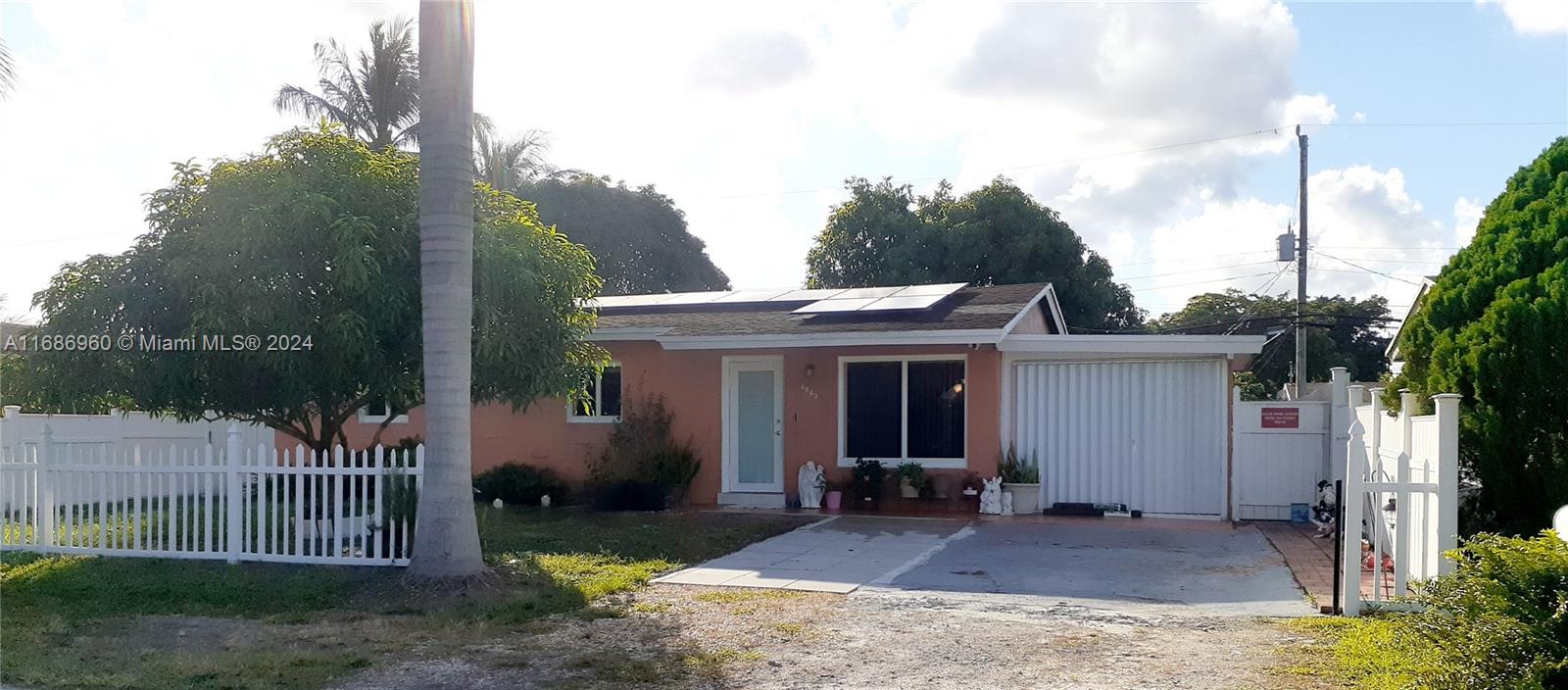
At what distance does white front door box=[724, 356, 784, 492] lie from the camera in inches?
637

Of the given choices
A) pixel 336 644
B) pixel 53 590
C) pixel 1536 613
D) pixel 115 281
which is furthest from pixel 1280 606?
pixel 115 281

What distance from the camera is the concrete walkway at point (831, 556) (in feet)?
32.2

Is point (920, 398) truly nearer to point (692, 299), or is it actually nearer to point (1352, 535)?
point (692, 299)

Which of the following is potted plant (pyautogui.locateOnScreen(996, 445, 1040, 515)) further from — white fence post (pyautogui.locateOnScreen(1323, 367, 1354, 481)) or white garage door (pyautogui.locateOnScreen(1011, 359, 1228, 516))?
white fence post (pyautogui.locateOnScreen(1323, 367, 1354, 481))

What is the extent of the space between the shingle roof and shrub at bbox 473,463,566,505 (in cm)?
230

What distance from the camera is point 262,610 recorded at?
8672 mm

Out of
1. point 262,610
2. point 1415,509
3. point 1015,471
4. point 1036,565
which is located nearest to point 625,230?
point 1015,471

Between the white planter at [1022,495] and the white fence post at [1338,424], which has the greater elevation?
the white fence post at [1338,424]

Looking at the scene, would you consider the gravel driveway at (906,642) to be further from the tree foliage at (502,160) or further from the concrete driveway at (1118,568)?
the tree foliage at (502,160)

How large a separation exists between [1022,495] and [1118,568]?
4.38 metres

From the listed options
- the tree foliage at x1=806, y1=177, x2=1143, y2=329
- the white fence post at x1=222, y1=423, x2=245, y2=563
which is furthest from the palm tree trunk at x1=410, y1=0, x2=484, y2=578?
the tree foliage at x1=806, y1=177, x2=1143, y2=329

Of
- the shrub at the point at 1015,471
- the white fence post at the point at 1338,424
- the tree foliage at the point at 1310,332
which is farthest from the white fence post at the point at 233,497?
the tree foliage at the point at 1310,332

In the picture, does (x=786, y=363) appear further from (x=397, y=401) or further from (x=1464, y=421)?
(x=1464, y=421)

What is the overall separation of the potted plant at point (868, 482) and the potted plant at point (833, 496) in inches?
9.1
